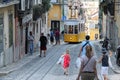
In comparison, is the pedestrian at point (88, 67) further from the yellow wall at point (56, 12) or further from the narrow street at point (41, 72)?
the yellow wall at point (56, 12)

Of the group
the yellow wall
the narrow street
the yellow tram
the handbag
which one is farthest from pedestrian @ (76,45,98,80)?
the yellow wall

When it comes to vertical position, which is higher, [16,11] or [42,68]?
[16,11]

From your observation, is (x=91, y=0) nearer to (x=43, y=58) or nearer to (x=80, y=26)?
(x=80, y=26)

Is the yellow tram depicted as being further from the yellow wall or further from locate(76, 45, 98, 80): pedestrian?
locate(76, 45, 98, 80): pedestrian

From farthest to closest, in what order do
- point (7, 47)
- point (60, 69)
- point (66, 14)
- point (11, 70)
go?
point (66, 14) → point (7, 47) → point (60, 69) → point (11, 70)

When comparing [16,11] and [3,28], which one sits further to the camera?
[16,11]

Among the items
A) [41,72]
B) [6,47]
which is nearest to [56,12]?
[6,47]

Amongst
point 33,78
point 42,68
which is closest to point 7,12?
point 42,68

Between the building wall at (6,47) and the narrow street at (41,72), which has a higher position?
the building wall at (6,47)

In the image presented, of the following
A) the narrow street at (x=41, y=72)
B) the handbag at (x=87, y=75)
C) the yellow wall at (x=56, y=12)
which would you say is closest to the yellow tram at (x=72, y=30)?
the yellow wall at (x=56, y=12)

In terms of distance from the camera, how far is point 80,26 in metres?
62.2

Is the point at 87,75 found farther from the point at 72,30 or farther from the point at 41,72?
the point at 72,30

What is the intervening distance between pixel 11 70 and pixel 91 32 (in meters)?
77.5

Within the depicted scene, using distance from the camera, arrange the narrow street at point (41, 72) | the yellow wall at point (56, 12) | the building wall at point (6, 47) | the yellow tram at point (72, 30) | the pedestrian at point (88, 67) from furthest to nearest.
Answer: the yellow wall at point (56, 12) → the yellow tram at point (72, 30) → the building wall at point (6, 47) → the narrow street at point (41, 72) → the pedestrian at point (88, 67)
